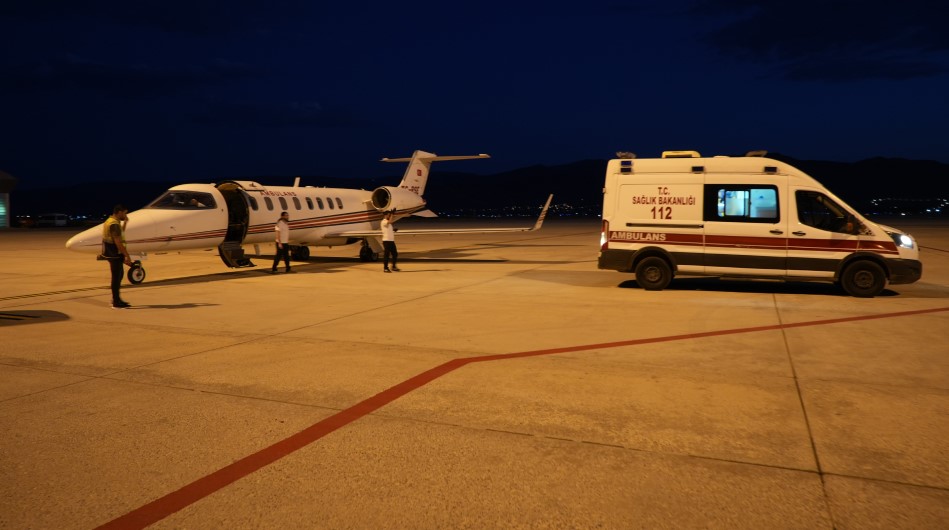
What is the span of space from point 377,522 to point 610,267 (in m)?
9.76

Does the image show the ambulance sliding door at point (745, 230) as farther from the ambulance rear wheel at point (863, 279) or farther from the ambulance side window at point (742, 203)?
the ambulance rear wheel at point (863, 279)

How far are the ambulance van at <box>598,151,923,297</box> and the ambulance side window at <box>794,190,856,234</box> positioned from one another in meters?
0.02

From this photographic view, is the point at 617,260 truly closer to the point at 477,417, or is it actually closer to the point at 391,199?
the point at 477,417

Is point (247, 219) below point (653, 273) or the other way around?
the other way around

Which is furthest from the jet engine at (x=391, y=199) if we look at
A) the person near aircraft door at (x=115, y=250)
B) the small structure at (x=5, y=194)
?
the small structure at (x=5, y=194)

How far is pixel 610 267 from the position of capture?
1234cm

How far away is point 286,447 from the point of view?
4.11 m

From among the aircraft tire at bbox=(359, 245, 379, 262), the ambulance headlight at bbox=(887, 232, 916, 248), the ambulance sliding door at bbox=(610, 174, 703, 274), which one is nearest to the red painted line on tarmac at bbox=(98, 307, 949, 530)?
the ambulance sliding door at bbox=(610, 174, 703, 274)

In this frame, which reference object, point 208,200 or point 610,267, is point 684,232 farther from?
point 208,200

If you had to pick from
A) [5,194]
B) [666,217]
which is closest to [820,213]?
[666,217]

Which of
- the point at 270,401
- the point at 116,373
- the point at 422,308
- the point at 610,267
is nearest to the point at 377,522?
the point at 270,401

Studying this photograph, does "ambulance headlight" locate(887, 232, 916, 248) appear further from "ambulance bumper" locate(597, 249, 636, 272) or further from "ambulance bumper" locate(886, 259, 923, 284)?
"ambulance bumper" locate(597, 249, 636, 272)

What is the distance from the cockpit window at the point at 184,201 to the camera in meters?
14.9

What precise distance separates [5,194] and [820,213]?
221 feet
